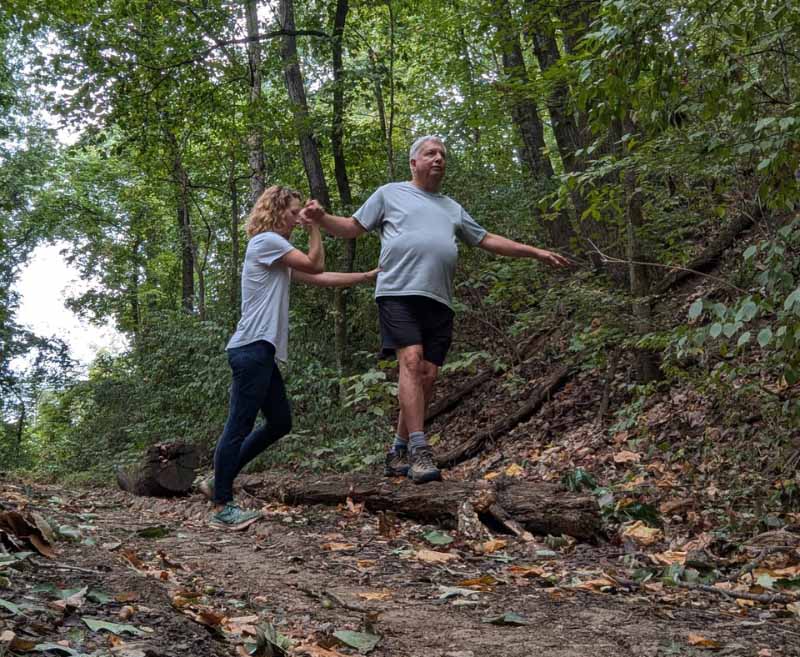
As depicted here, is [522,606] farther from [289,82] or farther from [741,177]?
[289,82]

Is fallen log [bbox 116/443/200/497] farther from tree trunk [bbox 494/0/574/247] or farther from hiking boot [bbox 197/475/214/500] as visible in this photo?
tree trunk [bbox 494/0/574/247]

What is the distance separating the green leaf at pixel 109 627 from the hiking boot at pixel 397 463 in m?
3.60

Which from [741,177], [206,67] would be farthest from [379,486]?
[206,67]

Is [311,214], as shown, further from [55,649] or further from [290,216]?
[55,649]

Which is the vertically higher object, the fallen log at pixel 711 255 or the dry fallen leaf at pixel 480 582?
the fallen log at pixel 711 255

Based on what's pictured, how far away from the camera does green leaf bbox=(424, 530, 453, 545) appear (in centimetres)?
466

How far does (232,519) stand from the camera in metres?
5.39

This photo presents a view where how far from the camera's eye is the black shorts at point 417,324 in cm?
548

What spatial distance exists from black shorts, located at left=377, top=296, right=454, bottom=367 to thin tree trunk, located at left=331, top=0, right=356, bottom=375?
5486mm

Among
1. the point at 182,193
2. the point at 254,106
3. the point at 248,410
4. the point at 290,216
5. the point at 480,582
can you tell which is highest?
the point at 182,193

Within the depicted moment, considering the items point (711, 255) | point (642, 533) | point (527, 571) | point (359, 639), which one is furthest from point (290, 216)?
point (711, 255)

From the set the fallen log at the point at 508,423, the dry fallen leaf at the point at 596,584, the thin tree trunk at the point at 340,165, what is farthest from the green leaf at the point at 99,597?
the thin tree trunk at the point at 340,165

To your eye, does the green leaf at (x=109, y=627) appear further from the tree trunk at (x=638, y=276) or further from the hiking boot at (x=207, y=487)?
the tree trunk at (x=638, y=276)

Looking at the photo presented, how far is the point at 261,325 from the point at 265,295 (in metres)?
0.23
